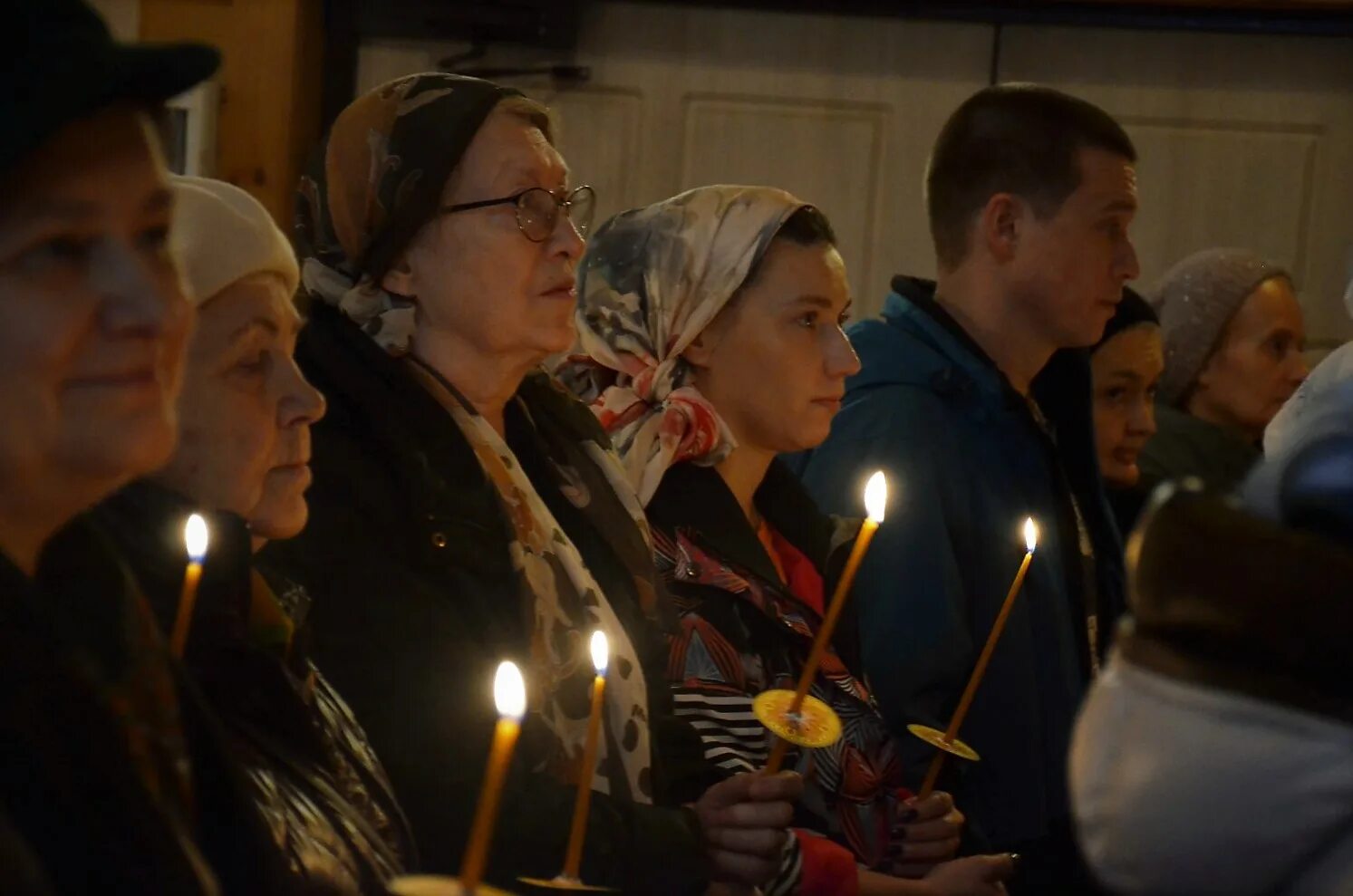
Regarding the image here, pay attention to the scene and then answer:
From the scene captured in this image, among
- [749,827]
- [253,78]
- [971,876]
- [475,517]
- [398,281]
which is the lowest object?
[971,876]

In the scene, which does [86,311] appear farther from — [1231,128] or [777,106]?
[1231,128]

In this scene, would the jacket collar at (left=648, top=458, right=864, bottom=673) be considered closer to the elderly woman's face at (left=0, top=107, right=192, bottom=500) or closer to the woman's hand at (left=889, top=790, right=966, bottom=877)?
the woman's hand at (left=889, top=790, right=966, bottom=877)

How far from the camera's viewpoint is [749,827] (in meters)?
1.91

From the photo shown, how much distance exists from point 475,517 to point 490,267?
352 mm

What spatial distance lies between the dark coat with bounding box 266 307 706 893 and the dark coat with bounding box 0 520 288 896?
67 cm

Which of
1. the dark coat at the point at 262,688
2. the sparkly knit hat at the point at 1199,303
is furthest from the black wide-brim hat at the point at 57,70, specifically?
the sparkly knit hat at the point at 1199,303

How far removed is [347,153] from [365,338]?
240 millimetres

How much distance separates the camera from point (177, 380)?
1.10 m

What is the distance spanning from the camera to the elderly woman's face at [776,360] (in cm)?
244

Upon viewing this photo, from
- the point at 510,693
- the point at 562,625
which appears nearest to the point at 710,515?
the point at 562,625

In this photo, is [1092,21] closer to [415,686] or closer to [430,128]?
[430,128]

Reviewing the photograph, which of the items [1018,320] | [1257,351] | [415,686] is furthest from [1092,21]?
[415,686]

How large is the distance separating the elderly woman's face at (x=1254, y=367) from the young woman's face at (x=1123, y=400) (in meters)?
0.58

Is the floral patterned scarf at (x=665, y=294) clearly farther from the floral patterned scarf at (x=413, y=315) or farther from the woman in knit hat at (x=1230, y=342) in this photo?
the woman in knit hat at (x=1230, y=342)
